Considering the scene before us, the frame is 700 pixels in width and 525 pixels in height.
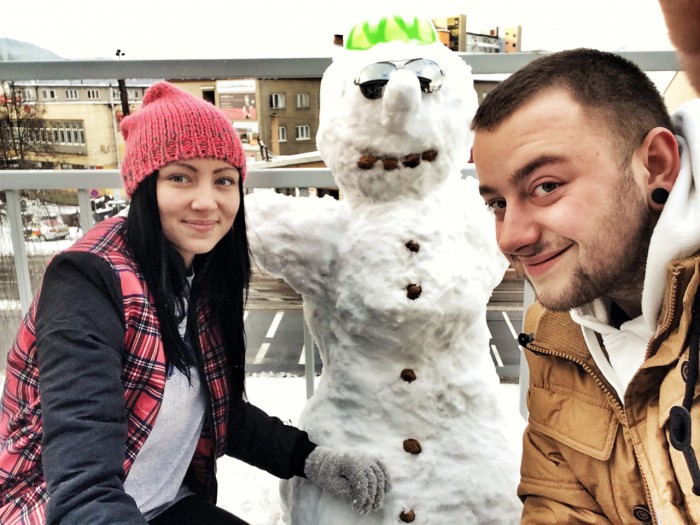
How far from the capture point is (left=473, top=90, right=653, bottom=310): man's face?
2.71ft

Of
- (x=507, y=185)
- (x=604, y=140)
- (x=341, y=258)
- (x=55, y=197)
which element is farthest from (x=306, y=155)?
(x=604, y=140)

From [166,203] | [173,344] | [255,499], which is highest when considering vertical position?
[166,203]

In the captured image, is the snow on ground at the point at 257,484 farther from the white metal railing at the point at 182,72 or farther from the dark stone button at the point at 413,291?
the white metal railing at the point at 182,72

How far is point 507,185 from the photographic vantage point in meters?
0.89

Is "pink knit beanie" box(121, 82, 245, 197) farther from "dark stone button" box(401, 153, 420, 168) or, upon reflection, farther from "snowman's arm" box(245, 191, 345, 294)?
"dark stone button" box(401, 153, 420, 168)

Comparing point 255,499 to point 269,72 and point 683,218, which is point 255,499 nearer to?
point 269,72

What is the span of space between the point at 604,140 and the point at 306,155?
0.91 metres

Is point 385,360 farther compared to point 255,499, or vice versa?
point 255,499

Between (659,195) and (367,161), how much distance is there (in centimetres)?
55

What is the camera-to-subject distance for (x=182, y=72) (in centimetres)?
141

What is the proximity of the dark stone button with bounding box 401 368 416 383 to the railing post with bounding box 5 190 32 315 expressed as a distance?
1.07m

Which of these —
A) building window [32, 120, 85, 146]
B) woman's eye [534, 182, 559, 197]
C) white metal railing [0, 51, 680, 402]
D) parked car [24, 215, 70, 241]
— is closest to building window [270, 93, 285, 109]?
building window [32, 120, 85, 146]

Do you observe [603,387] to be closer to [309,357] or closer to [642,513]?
[642,513]

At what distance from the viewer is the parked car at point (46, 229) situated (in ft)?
5.28
